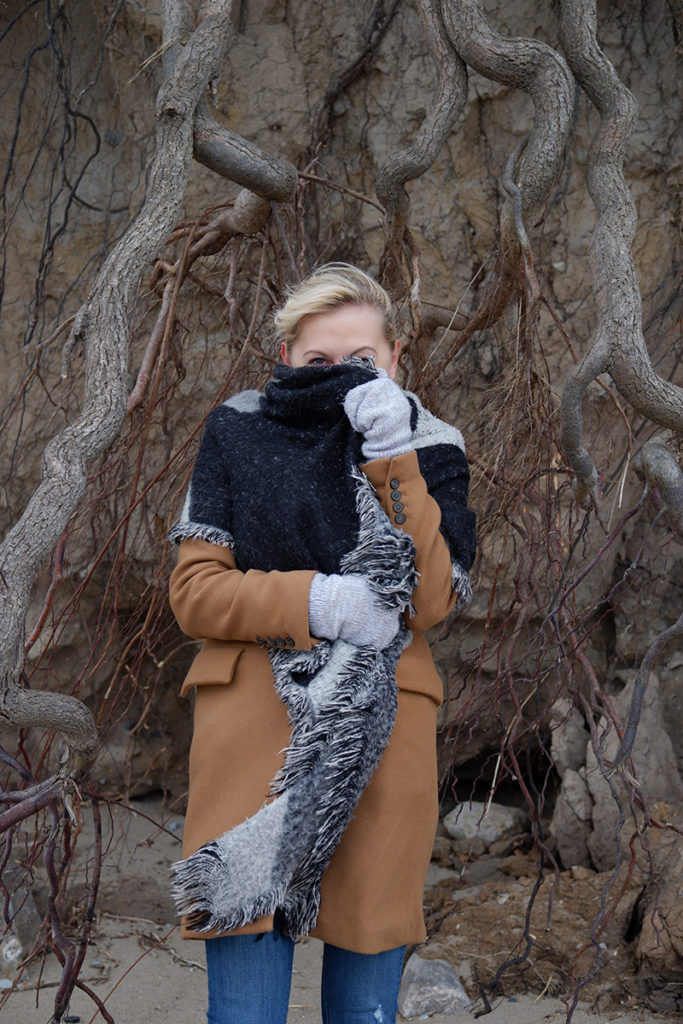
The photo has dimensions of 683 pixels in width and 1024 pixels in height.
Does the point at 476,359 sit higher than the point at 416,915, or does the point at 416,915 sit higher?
the point at 476,359

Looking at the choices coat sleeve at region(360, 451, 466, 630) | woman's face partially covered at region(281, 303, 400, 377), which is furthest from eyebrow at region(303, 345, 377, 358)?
coat sleeve at region(360, 451, 466, 630)

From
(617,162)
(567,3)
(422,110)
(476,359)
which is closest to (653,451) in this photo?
(617,162)

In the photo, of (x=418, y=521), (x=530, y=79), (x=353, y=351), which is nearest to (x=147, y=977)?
(x=418, y=521)

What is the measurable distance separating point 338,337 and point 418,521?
1.27ft

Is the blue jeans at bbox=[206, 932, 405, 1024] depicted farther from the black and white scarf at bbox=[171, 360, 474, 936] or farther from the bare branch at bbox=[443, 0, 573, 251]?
the bare branch at bbox=[443, 0, 573, 251]

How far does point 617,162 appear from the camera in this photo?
7.93ft

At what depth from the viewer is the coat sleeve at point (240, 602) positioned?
1.53 meters

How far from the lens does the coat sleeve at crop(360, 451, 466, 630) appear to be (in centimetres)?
160

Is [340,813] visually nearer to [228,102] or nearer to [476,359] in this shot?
[476,359]

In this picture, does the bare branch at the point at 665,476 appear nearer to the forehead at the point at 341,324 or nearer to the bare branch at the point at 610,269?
the bare branch at the point at 610,269

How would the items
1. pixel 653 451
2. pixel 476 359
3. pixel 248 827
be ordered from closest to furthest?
pixel 248 827 < pixel 653 451 < pixel 476 359

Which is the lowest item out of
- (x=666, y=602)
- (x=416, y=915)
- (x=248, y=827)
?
(x=666, y=602)

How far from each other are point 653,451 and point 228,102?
2.14m

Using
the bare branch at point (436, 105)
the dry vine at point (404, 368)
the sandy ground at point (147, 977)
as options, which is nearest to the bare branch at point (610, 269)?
the dry vine at point (404, 368)
